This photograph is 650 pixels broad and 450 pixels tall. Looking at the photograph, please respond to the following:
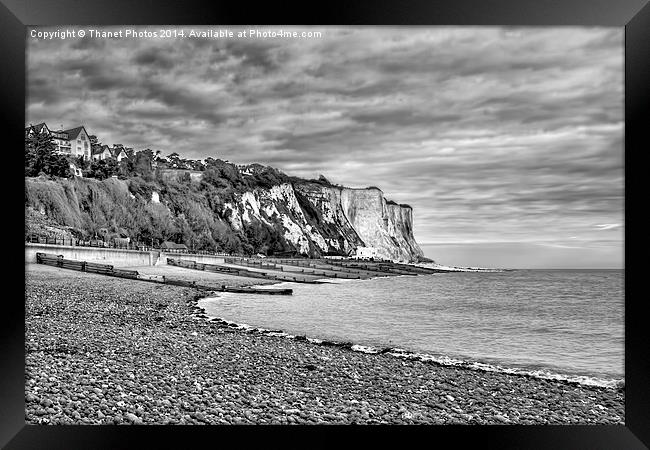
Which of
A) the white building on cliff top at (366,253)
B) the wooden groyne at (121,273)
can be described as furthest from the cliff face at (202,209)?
the white building on cliff top at (366,253)

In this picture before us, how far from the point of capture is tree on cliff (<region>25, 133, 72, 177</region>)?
18.3ft

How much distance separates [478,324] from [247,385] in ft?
15.7

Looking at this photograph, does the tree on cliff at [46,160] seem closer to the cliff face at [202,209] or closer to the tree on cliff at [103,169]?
the cliff face at [202,209]

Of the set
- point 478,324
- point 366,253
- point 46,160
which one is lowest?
point 478,324

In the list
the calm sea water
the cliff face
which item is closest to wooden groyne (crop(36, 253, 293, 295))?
the calm sea water

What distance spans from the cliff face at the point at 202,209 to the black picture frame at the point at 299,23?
437 cm

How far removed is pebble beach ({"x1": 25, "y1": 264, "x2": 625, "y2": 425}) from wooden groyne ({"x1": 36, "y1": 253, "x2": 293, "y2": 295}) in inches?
69.8

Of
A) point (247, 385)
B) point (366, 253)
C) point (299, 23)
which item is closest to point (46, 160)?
point (247, 385)

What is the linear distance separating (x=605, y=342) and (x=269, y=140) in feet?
15.4

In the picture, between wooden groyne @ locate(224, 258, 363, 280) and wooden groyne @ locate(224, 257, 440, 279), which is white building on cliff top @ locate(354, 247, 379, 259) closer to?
wooden groyne @ locate(224, 257, 440, 279)

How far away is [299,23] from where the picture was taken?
282 centimetres

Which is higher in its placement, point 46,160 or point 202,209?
point 46,160

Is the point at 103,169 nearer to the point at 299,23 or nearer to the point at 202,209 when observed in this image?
the point at 202,209

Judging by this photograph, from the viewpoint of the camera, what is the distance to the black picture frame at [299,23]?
9.08ft
